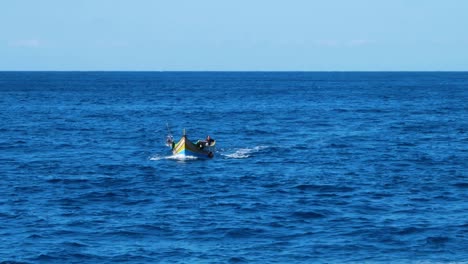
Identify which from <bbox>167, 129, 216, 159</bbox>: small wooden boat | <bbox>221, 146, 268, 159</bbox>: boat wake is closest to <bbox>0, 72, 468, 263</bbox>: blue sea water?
<bbox>221, 146, 268, 159</bbox>: boat wake

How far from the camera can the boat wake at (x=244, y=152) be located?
60.1 meters

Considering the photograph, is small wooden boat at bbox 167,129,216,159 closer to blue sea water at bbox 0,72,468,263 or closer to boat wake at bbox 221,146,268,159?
blue sea water at bbox 0,72,468,263

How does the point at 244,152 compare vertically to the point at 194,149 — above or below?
below

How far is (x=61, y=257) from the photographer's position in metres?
30.6

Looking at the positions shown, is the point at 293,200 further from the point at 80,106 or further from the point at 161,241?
the point at 80,106

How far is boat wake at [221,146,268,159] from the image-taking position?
60056mm

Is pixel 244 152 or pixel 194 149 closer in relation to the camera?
pixel 194 149

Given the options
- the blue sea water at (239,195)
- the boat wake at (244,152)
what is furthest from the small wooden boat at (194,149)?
the boat wake at (244,152)

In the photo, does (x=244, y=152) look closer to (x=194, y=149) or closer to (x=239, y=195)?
(x=194, y=149)

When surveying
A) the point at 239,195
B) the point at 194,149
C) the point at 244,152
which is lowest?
the point at 239,195

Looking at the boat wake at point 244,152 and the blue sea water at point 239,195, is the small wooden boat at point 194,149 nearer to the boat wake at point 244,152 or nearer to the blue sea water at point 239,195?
the blue sea water at point 239,195

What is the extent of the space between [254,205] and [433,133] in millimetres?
41413

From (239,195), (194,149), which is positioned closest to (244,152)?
(194,149)

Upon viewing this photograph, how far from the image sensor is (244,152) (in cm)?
6272
